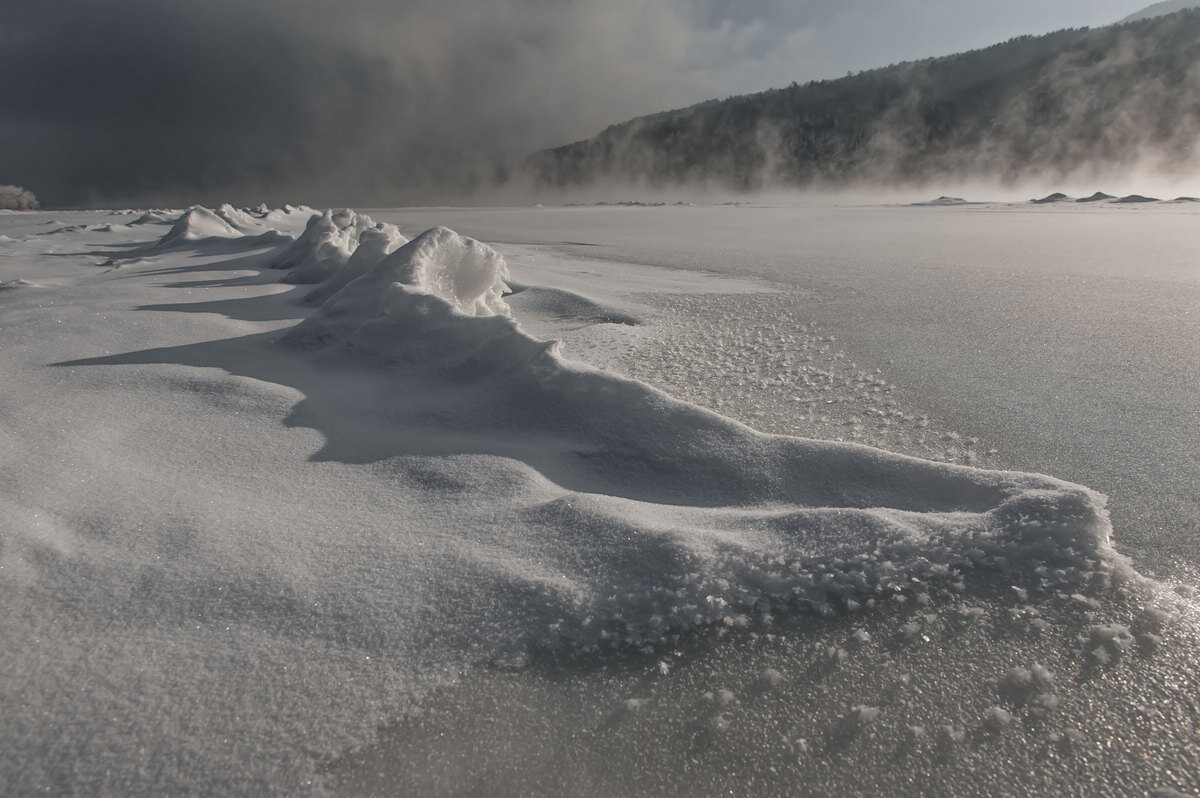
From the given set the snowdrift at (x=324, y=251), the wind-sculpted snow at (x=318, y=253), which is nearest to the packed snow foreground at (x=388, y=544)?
the snowdrift at (x=324, y=251)

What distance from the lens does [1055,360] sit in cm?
172

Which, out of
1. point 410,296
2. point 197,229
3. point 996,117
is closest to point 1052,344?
point 410,296

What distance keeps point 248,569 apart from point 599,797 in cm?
58

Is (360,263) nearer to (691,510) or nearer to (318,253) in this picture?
(318,253)

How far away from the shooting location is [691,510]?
979 mm

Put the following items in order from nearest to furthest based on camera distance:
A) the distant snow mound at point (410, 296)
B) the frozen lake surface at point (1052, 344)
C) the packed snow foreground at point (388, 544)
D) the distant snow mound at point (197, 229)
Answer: the packed snow foreground at point (388, 544) < the frozen lake surface at point (1052, 344) < the distant snow mound at point (410, 296) < the distant snow mound at point (197, 229)

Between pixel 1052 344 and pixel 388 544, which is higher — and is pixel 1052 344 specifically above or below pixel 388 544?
above

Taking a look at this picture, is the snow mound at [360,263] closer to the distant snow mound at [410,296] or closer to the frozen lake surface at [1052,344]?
the distant snow mound at [410,296]

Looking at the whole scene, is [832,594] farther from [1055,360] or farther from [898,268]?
[898,268]

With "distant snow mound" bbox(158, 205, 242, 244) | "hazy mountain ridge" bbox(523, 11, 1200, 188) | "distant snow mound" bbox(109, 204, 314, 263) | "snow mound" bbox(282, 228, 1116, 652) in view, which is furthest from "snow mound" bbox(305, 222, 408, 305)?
"hazy mountain ridge" bbox(523, 11, 1200, 188)

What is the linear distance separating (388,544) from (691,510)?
47 centimetres

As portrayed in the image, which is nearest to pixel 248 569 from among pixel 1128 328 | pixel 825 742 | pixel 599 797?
pixel 599 797

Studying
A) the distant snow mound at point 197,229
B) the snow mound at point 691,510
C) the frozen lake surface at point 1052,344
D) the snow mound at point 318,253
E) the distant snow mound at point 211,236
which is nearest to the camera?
the snow mound at point 691,510

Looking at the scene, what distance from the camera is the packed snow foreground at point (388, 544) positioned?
0.65m
